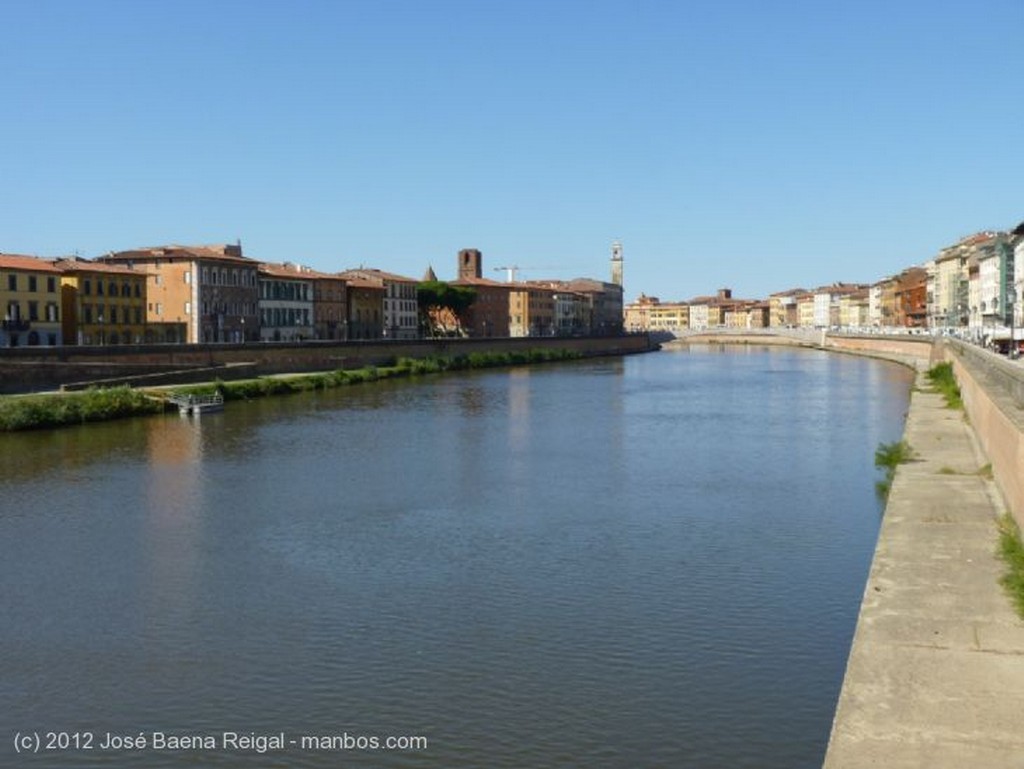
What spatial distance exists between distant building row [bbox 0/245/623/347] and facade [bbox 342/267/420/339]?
77 millimetres

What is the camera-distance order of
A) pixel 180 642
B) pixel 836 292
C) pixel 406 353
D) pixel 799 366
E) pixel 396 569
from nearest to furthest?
pixel 180 642
pixel 396 569
pixel 406 353
pixel 799 366
pixel 836 292

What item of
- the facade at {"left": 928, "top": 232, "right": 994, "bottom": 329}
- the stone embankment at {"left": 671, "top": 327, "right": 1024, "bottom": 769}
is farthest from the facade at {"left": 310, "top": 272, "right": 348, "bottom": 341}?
the stone embankment at {"left": 671, "top": 327, "right": 1024, "bottom": 769}

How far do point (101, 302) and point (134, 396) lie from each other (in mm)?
17495

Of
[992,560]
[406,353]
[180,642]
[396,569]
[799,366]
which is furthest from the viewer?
[799,366]

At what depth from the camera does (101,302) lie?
54.1 meters

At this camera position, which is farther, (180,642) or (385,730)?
(180,642)

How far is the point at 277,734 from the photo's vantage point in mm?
9758

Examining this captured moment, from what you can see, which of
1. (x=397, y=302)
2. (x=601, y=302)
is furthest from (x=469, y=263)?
(x=397, y=302)

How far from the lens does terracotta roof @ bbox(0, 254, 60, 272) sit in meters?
49.0

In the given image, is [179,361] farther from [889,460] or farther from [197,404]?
[889,460]

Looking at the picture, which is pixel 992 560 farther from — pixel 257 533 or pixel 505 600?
pixel 257 533

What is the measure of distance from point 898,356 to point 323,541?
7389cm

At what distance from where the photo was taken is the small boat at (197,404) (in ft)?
128

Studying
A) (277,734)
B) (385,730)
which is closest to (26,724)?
(277,734)
